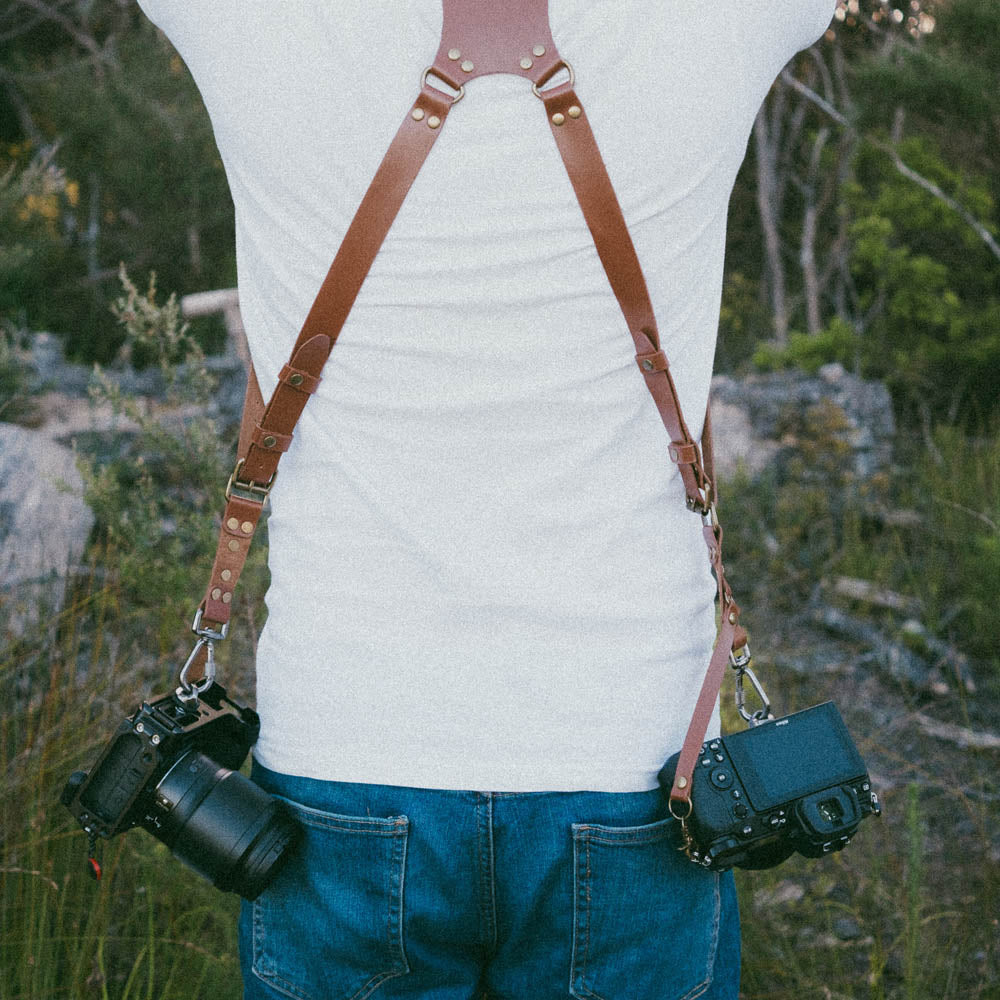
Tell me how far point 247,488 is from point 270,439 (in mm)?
82

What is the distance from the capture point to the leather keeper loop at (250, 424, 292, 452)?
1.02 m

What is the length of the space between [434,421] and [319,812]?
39 centimetres

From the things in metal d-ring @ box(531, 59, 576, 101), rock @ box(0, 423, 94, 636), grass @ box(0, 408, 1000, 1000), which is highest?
metal d-ring @ box(531, 59, 576, 101)

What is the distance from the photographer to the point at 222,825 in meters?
1.03

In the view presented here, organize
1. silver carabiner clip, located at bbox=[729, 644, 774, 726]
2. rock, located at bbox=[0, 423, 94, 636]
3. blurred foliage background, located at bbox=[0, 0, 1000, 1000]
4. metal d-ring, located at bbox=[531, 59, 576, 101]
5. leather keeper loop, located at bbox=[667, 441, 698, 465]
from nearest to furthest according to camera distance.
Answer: metal d-ring, located at bbox=[531, 59, 576, 101] → leather keeper loop, located at bbox=[667, 441, 698, 465] → silver carabiner clip, located at bbox=[729, 644, 774, 726] → blurred foliage background, located at bbox=[0, 0, 1000, 1000] → rock, located at bbox=[0, 423, 94, 636]

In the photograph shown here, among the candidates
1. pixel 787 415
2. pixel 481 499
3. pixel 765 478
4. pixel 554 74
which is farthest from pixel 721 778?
pixel 787 415

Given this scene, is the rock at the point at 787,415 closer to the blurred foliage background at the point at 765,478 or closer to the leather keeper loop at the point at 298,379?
the blurred foliage background at the point at 765,478

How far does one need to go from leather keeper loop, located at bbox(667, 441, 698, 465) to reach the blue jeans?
1.05ft

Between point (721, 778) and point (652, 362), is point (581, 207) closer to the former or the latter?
point (652, 362)

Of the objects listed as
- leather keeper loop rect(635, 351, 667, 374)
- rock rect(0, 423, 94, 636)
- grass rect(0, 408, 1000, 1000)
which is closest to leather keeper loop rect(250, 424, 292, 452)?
leather keeper loop rect(635, 351, 667, 374)

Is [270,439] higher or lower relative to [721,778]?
higher

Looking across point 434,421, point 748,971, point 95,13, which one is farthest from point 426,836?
point 95,13

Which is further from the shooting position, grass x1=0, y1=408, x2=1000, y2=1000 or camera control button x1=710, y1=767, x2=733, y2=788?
grass x1=0, y1=408, x2=1000, y2=1000

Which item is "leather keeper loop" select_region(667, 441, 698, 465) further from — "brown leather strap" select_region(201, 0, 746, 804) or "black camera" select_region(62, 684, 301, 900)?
"black camera" select_region(62, 684, 301, 900)
